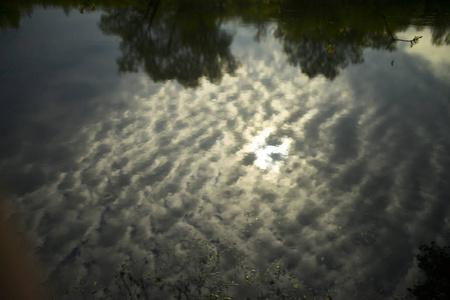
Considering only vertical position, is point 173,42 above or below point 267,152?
below

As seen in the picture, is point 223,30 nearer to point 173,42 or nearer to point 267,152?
point 173,42

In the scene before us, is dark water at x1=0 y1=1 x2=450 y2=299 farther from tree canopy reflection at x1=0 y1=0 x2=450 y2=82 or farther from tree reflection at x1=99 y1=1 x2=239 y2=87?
tree canopy reflection at x1=0 y1=0 x2=450 y2=82

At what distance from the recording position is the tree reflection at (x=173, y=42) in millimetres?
17172

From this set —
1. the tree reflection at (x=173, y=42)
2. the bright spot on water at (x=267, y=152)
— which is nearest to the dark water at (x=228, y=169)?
the bright spot on water at (x=267, y=152)

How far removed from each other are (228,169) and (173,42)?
17.2 m

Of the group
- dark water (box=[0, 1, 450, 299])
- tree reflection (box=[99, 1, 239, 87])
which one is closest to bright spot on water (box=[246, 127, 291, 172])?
dark water (box=[0, 1, 450, 299])

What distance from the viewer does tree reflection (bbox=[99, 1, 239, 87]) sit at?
17.2 meters

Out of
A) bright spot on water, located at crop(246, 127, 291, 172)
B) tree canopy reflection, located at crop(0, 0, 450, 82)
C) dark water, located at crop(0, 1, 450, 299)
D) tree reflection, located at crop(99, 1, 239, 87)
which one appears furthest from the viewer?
tree canopy reflection, located at crop(0, 0, 450, 82)

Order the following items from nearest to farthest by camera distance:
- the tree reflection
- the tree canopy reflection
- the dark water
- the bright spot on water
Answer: the dark water
the bright spot on water
the tree reflection
the tree canopy reflection

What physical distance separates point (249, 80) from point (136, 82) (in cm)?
527

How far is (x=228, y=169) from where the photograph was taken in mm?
8586

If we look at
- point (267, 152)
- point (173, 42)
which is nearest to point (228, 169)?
point (267, 152)

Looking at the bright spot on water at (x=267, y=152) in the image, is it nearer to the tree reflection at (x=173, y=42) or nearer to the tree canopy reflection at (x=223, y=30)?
the tree canopy reflection at (x=223, y=30)

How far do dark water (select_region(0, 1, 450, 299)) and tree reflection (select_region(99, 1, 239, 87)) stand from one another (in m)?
0.28
